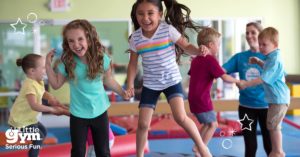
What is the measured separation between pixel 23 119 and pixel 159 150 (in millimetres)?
1130

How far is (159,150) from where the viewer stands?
3146 millimetres

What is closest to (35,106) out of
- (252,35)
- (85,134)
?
(85,134)

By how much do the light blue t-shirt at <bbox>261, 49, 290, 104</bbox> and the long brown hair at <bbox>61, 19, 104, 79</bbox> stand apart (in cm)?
89

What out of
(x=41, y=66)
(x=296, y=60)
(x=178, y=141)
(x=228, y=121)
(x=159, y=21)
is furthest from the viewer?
(x=296, y=60)

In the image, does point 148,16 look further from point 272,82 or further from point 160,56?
point 272,82

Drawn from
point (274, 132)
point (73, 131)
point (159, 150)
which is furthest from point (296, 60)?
point (73, 131)

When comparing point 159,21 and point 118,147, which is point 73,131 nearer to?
point 159,21

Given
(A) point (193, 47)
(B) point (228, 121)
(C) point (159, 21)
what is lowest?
(B) point (228, 121)

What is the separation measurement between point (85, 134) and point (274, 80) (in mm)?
1059

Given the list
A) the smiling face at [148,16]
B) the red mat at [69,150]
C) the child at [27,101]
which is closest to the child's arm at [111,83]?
the smiling face at [148,16]

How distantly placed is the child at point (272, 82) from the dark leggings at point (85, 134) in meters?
0.78

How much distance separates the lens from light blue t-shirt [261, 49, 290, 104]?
7.40ft

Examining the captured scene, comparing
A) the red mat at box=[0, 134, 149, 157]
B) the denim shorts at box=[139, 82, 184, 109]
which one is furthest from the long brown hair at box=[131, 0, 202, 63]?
the red mat at box=[0, 134, 149, 157]

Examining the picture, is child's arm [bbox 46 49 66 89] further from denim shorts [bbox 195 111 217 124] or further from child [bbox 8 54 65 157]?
denim shorts [bbox 195 111 217 124]
